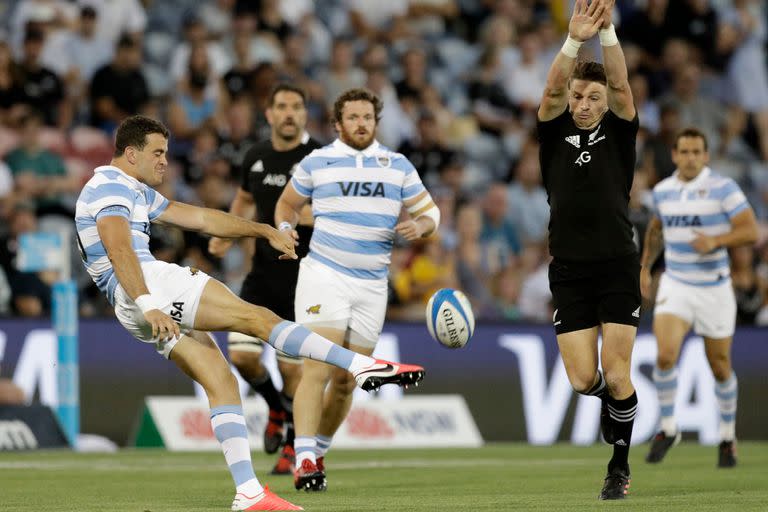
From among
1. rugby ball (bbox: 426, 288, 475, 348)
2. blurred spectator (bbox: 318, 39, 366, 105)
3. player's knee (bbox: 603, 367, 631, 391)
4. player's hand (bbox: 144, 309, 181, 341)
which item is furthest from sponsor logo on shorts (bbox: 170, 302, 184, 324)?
blurred spectator (bbox: 318, 39, 366, 105)

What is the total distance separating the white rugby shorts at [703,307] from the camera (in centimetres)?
1272

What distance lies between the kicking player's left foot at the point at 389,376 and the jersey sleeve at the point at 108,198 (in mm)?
1641

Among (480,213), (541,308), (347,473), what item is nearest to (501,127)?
(480,213)

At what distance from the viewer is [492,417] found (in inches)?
623

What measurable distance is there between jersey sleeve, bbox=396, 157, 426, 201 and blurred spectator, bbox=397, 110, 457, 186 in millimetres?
8456

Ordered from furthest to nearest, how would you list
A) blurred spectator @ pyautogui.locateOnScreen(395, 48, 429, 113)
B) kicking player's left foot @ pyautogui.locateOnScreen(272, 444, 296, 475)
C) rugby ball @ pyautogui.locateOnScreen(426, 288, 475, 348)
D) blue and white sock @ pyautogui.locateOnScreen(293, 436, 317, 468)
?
blurred spectator @ pyautogui.locateOnScreen(395, 48, 429, 113) < kicking player's left foot @ pyautogui.locateOnScreen(272, 444, 296, 475) < blue and white sock @ pyautogui.locateOnScreen(293, 436, 317, 468) < rugby ball @ pyautogui.locateOnScreen(426, 288, 475, 348)

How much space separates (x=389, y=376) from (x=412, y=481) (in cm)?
307

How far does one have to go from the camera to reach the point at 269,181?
11.7m

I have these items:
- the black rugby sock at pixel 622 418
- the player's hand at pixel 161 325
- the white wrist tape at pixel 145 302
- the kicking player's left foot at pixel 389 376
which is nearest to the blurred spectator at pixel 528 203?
the black rugby sock at pixel 622 418

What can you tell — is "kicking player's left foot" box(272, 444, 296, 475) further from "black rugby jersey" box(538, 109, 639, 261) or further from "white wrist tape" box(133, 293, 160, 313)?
"white wrist tape" box(133, 293, 160, 313)

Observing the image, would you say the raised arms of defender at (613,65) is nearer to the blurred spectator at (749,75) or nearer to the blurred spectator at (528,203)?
the blurred spectator at (528,203)

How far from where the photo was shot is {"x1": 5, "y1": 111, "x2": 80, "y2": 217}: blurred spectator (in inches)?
645

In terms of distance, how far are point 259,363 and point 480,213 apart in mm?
A: 7629

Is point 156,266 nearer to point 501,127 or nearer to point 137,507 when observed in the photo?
point 137,507
